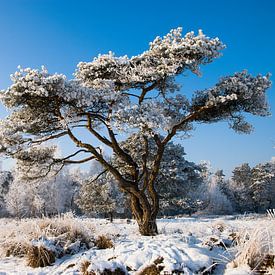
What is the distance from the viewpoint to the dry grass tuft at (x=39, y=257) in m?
6.20

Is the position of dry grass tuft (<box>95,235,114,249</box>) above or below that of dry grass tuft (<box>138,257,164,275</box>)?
above

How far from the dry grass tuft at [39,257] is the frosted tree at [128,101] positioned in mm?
3713

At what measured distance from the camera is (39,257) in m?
6.23

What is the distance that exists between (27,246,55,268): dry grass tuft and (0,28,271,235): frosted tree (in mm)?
3713

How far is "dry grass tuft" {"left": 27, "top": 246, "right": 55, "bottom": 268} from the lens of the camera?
244 inches

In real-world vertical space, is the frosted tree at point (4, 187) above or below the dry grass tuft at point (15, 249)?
above

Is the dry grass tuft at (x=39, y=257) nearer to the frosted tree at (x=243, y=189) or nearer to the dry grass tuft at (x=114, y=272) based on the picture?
the dry grass tuft at (x=114, y=272)

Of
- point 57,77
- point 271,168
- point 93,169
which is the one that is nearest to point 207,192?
point 271,168

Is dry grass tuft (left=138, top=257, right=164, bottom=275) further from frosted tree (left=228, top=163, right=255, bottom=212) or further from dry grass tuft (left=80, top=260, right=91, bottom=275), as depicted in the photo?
frosted tree (left=228, top=163, right=255, bottom=212)

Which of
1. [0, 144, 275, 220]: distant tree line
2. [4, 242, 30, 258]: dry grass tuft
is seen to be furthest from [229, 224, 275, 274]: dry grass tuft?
[0, 144, 275, 220]: distant tree line

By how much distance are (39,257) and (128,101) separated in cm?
509

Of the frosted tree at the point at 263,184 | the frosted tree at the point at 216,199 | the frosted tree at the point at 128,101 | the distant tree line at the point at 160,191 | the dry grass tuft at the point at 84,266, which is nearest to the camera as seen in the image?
the dry grass tuft at the point at 84,266

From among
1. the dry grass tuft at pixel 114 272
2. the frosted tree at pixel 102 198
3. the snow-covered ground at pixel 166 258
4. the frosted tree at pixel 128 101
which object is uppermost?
the frosted tree at pixel 128 101

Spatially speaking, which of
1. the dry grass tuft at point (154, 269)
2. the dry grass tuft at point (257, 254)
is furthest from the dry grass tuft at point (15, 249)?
the dry grass tuft at point (257, 254)
